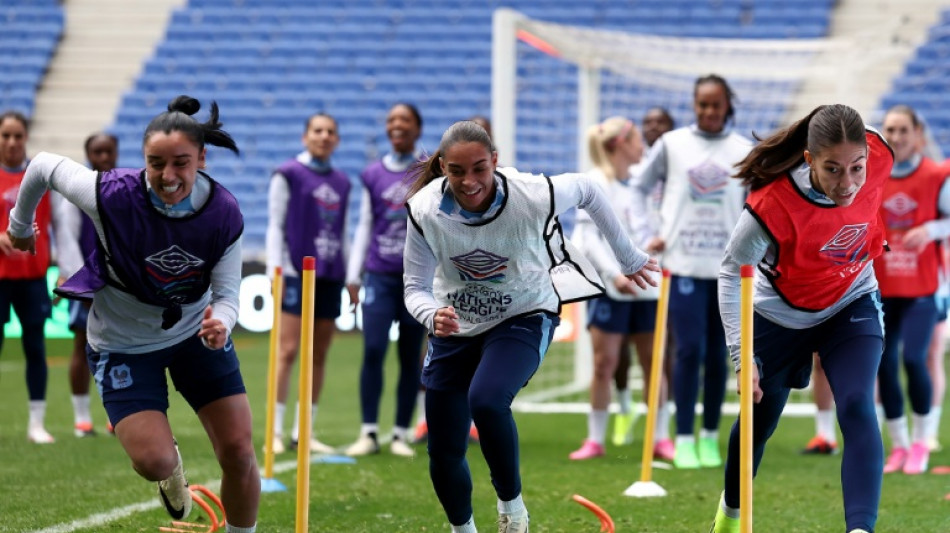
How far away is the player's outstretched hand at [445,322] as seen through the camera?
4.89 meters

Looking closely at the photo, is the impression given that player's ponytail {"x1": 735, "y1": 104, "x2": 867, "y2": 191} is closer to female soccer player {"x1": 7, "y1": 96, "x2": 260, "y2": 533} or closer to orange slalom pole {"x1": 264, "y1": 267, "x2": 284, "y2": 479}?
female soccer player {"x1": 7, "y1": 96, "x2": 260, "y2": 533}

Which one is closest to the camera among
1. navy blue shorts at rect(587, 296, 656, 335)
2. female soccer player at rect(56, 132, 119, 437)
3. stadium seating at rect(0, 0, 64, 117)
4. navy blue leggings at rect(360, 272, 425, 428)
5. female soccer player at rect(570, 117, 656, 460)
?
navy blue leggings at rect(360, 272, 425, 428)

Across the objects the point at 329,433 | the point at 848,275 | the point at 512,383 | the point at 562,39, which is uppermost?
the point at 562,39

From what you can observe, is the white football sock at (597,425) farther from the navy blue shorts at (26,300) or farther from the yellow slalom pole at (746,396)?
the yellow slalom pole at (746,396)

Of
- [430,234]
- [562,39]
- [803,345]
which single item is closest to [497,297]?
[430,234]

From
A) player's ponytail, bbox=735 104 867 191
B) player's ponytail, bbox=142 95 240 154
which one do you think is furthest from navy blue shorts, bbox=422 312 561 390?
player's ponytail, bbox=142 95 240 154

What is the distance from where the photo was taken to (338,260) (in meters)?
8.98

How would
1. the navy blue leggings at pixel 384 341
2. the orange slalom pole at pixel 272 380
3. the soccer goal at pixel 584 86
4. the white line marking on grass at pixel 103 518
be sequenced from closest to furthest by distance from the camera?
the white line marking on grass at pixel 103 518 → the orange slalom pole at pixel 272 380 → the navy blue leggings at pixel 384 341 → the soccer goal at pixel 584 86

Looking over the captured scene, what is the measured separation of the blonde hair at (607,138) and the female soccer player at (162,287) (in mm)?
4153

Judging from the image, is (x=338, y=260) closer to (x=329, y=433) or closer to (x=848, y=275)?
(x=329, y=433)

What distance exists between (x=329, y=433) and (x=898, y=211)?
14.4 feet

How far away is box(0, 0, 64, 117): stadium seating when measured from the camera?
23.7 metres

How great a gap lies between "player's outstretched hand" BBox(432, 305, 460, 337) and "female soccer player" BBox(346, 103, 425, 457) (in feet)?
12.2

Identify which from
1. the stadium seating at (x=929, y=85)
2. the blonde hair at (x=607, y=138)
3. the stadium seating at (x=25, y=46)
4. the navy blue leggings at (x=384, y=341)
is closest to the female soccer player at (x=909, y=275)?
the blonde hair at (x=607, y=138)
